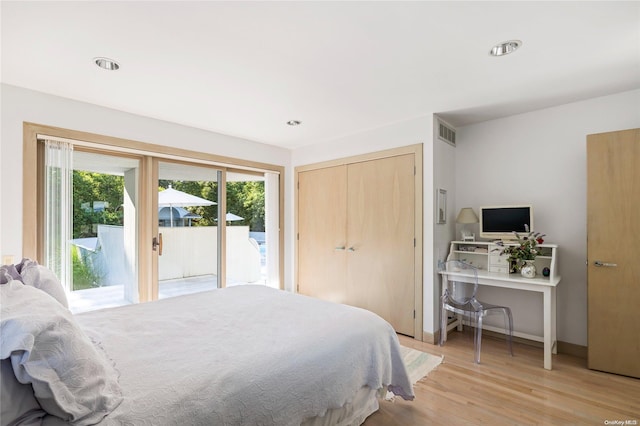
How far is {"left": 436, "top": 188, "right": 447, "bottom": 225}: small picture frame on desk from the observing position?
334 centimetres

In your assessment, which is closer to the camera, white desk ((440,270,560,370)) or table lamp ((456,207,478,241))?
white desk ((440,270,560,370))

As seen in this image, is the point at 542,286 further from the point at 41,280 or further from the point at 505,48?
the point at 41,280

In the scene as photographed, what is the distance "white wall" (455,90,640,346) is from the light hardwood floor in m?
0.52

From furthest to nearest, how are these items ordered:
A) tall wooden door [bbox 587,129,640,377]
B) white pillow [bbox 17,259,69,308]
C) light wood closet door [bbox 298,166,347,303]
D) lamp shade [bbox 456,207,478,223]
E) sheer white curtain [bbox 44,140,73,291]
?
light wood closet door [bbox 298,166,347,303], lamp shade [bbox 456,207,478,223], sheer white curtain [bbox 44,140,73,291], tall wooden door [bbox 587,129,640,377], white pillow [bbox 17,259,69,308]

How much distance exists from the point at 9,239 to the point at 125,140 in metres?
1.31

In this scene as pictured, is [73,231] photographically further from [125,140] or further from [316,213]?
[316,213]

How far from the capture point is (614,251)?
255 centimetres

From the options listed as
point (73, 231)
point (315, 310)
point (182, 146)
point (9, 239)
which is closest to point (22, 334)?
point (315, 310)

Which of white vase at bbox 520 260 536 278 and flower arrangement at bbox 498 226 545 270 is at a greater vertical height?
flower arrangement at bbox 498 226 545 270

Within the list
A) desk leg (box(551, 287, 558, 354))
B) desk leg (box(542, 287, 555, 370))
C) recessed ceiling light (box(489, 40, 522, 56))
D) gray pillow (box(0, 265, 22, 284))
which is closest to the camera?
gray pillow (box(0, 265, 22, 284))

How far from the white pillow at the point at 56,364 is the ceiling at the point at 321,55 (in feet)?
5.25

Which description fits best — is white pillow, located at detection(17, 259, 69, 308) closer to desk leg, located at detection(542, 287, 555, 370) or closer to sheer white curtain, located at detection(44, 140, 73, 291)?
sheer white curtain, located at detection(44, 140, 73, 291)

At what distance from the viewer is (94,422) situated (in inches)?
38.9

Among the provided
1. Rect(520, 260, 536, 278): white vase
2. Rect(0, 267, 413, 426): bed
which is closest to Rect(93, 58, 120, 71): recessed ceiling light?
Rect(0, 267, 413, 426): bed
